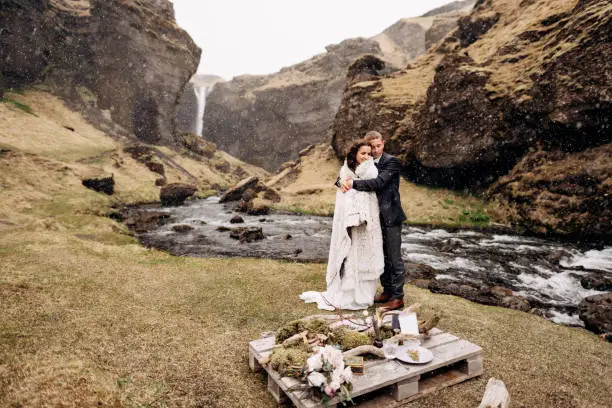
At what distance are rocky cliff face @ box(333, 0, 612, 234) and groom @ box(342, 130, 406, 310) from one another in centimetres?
1551

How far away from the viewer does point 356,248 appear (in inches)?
260

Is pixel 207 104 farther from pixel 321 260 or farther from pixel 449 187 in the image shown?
pixel 321 260

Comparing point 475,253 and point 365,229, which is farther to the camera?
point 475,253

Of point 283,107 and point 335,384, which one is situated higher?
point 283,107

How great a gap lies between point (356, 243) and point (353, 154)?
183 cm

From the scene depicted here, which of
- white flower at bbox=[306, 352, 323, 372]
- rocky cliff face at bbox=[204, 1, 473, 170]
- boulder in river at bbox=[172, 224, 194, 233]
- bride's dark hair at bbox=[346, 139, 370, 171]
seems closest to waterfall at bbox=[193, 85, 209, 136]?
rocky cliff face at bbox=[204, 1, 473, 170]

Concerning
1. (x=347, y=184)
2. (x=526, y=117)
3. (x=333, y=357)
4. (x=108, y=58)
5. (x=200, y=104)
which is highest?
(x=200, y=104)

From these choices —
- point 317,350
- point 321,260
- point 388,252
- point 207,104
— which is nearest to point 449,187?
point 321,260

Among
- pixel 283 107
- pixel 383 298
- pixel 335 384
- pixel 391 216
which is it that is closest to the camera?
pixel 335 384

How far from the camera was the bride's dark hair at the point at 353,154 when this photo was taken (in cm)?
654

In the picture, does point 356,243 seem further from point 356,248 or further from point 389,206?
point 389,206

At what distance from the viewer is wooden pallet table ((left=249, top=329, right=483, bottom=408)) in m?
3.55

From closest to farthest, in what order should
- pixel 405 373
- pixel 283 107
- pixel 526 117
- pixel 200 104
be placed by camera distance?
pixel 405 373, pixel 526 117, pixel 283 107, pixel 200 104

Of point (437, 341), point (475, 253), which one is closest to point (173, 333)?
point (437, 341)
